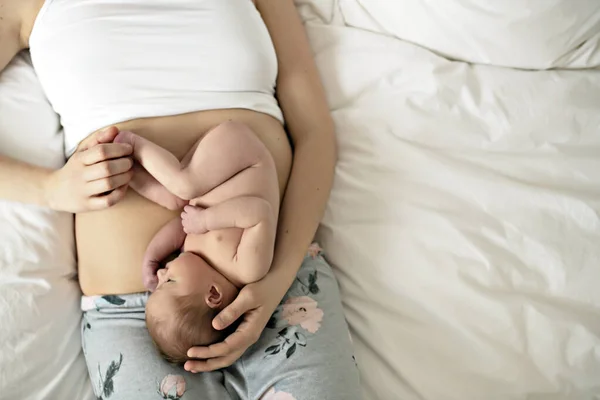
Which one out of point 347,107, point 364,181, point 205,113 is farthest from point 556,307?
point 205,113

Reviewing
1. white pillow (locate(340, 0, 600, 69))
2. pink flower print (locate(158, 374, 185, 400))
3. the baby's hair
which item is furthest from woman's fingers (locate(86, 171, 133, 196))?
white pillow (locate(340, 0, 600, 69))

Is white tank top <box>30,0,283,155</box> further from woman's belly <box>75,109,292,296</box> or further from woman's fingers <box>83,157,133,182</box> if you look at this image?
woman's fingers <box>83,157,133,182</box>

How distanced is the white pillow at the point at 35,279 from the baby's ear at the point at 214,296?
0.90 ft

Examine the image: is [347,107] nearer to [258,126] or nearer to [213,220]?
[258,126]

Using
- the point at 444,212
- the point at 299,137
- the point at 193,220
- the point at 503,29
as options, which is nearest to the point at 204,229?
the point at 193,220

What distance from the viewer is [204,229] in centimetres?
90

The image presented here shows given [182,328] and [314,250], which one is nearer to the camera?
[182,328]

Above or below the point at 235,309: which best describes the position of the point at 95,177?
above

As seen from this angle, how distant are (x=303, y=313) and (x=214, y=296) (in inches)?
6.5

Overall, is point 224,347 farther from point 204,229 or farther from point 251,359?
point 204,229

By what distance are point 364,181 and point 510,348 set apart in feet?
1.33

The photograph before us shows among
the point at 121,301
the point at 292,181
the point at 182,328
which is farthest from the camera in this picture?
the point at 292,181

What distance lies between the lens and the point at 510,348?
94 centimetres

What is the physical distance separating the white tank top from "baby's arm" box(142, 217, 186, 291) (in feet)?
0.74
